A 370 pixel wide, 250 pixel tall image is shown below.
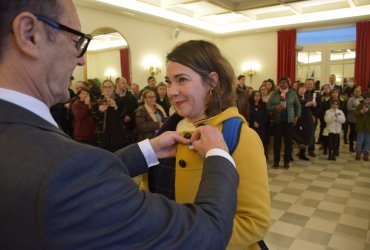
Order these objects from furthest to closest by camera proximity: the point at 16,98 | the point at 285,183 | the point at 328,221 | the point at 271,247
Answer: the point at 285,183 < the point at 328,221 < the point at 271,247 < the point at 16,98

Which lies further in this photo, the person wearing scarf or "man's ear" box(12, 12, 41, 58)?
the person wearing scarf

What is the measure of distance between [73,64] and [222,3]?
24.5 feet

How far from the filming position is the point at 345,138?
733 centimetres

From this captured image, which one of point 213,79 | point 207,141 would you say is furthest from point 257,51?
point 207,141

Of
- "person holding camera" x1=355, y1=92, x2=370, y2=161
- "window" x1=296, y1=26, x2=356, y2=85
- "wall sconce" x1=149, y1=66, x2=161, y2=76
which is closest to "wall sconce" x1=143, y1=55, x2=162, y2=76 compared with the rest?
"wall sconce" x1=149, y1=66, x2=161, y2=76

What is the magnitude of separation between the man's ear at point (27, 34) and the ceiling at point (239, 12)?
20.7 feet

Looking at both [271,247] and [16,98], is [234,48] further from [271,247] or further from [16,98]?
[16,98]

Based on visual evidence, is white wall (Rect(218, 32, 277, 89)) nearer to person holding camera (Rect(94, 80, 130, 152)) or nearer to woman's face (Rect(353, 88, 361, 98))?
woman's face (Rect(353, 88, 361, 98))

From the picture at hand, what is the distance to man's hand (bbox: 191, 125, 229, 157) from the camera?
86 cm

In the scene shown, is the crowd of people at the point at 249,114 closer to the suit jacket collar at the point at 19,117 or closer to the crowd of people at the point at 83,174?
the crowd of people at the point at 83,174

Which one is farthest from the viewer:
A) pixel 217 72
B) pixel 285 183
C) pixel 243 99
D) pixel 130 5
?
pixel 130 5

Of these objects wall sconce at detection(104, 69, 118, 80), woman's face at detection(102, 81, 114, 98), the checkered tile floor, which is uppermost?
wall sconce at detection(104, 69, 118, 80)

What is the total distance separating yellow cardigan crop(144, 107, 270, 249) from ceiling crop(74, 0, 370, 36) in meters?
6.14

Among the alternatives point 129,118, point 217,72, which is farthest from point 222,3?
point 217,72
